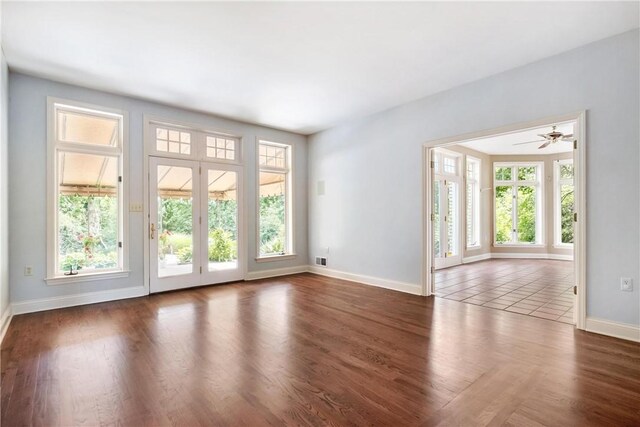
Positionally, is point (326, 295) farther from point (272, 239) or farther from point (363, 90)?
point (363, 90)

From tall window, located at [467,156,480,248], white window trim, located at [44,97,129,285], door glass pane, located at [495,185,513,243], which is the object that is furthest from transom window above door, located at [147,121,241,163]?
door glass pane, located at [495,185,513,243]

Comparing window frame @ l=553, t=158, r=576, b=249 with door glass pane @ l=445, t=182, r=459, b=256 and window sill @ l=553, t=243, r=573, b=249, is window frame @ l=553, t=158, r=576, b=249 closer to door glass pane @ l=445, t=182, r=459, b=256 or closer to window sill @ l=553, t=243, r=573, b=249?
window sill @ l=553, t=243, r=573, b=249

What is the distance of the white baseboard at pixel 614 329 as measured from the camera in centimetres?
289

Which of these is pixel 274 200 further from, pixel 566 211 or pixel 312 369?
pixel 566 211

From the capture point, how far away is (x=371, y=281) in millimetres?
5316

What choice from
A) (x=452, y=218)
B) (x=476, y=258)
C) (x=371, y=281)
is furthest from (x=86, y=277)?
(x=476, y=258)

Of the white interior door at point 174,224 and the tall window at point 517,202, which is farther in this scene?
the tall window at point 517,202

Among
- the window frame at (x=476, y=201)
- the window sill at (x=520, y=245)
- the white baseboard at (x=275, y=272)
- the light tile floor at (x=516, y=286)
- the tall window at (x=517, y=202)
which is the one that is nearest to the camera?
the light tile floor at (x=516, y=286)

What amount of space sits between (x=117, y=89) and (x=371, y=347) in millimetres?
4538

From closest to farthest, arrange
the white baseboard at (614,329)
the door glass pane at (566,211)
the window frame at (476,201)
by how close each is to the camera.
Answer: the white baseboard at (614,329), the window frame at (476,201), the door glass pane at (566,211)

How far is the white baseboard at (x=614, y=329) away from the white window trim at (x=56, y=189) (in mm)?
5659

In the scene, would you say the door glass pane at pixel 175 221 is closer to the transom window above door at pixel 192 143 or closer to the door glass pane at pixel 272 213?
the transom window above door at pixel 192 143

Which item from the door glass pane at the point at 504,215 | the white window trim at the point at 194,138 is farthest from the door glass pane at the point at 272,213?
the door glass pane at the point at 504,215

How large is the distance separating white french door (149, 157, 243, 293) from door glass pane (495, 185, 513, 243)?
7.30 meters
